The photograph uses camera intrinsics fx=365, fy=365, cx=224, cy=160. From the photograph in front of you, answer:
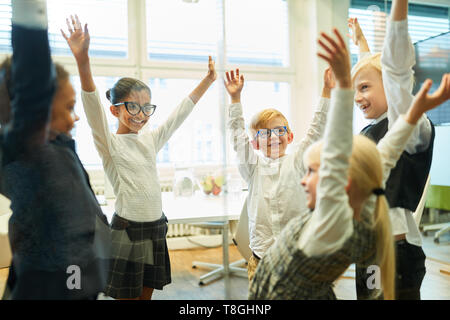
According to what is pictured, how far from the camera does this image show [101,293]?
784 mm

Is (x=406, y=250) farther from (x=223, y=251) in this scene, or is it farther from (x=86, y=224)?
(x=86, y=224)

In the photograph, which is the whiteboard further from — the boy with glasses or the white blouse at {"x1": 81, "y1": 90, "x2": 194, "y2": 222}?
the white blouse at {"x1": 81, "y1": 90, "x2": 194, "y2": 222}

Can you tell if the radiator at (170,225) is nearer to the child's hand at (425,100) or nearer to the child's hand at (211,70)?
the child's hand at (211,70)

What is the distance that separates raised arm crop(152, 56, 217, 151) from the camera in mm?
925

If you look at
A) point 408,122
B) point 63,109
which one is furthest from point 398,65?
point 63,109

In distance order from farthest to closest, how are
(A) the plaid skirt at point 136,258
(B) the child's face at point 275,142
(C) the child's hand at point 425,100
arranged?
(B) the child's face at point 275,142, (A) the plaid skirt at point 136,258, (C) the child's hand at point 425,100

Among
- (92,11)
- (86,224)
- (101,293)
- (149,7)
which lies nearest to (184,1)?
(149,7)

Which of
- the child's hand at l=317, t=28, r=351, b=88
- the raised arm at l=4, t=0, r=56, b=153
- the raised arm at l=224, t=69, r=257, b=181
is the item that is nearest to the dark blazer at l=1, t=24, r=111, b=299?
the raised arm at l=4, t=0, r=56, b=153

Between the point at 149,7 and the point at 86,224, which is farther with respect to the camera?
the point at 149,7

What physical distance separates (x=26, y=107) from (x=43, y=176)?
0.13 meters

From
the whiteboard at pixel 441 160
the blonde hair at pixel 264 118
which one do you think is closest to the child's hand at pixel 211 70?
the blonde hair at pixel 264 118

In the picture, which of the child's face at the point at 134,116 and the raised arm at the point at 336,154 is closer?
the raised arm at the point at 336,154

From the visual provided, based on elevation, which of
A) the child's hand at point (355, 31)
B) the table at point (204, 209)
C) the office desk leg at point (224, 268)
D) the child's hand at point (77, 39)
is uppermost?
the child's hand at point (355, 31)

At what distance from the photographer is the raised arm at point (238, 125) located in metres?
0.93
